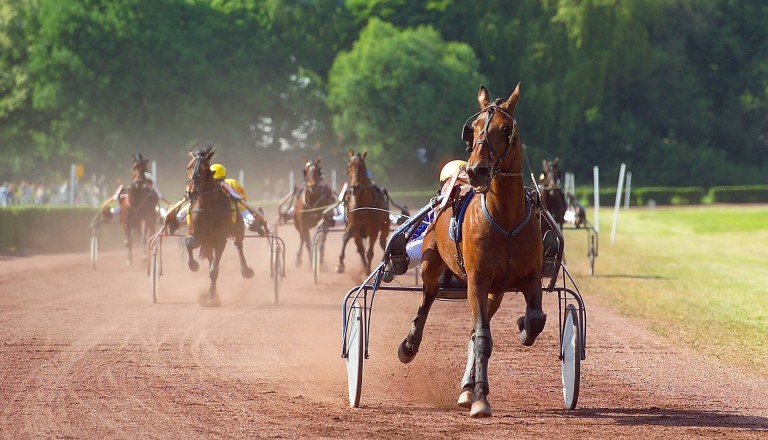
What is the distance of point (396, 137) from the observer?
5903 centimetres

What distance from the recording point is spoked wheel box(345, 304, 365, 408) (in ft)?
24.7

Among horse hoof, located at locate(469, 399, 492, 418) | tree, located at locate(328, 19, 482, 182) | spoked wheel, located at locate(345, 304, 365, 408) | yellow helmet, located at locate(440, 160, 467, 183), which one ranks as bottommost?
horse hoof, located at locate(469, 399, 492, 418)

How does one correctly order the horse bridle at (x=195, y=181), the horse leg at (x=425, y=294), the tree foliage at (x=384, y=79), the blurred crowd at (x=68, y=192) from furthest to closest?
the tree foliage at (x=384, y=79), the blurred crowd at (x=68, y=192), the horse bridle at (x=195, y=181), the horse leg at (x=425, y=294)

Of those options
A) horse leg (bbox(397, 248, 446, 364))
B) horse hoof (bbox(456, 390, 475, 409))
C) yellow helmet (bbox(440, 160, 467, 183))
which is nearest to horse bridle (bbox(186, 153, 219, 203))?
yellow helmet (bbox(440, 160, 467, 183))

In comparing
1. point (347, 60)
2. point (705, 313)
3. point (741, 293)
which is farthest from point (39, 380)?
point (347, 60)

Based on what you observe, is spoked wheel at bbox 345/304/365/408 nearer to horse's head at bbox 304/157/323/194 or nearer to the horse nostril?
the horse nostril

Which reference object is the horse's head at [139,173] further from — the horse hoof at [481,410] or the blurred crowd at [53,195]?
the horse hoof at [481,410]

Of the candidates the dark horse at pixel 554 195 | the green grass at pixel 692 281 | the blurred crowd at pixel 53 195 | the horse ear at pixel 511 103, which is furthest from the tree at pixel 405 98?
the horse ear at pixel 511 103

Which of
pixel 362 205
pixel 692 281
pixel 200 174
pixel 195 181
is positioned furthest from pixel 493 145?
pixel 692 281

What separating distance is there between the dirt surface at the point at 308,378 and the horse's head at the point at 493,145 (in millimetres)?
1477

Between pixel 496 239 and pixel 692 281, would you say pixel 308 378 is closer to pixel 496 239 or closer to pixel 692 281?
pixel 496 239

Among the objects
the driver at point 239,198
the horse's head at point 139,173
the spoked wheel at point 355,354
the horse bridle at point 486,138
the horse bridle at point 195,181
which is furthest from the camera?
the horse's head at point 139,173

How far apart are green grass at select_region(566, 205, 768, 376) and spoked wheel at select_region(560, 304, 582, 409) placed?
2.77m

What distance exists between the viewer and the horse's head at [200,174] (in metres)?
14.6
